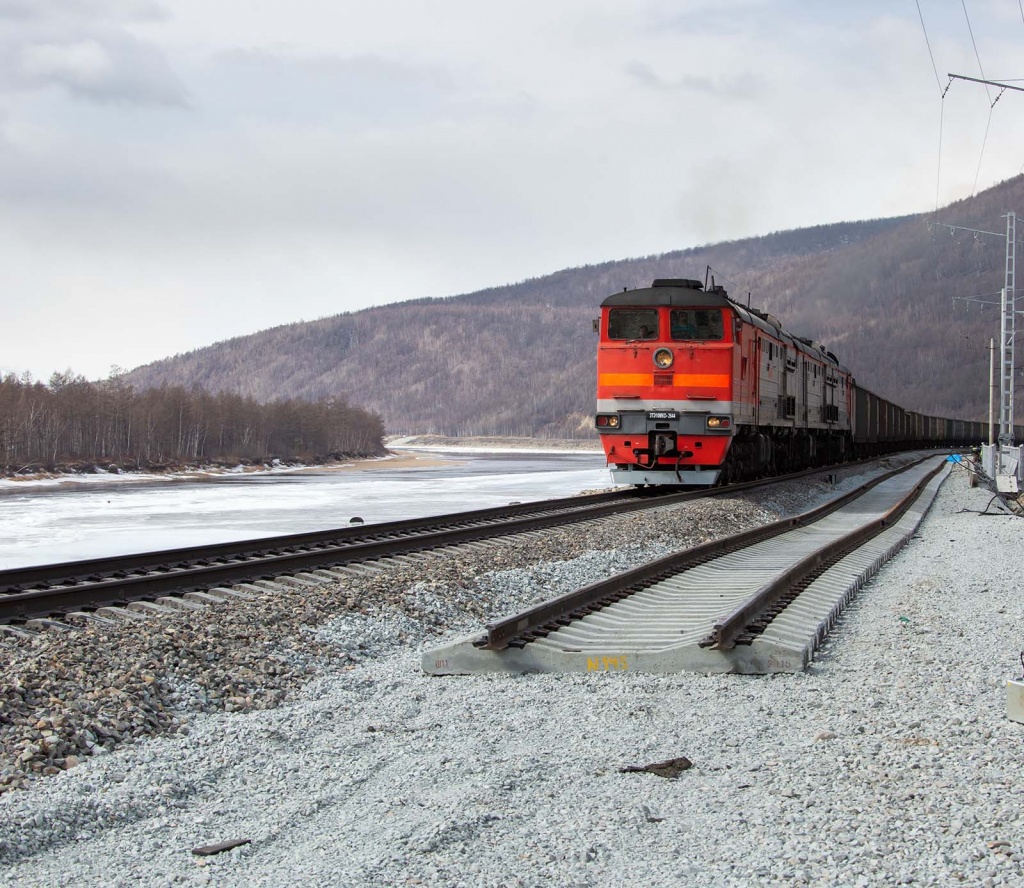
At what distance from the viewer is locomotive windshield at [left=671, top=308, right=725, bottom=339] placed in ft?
66.2

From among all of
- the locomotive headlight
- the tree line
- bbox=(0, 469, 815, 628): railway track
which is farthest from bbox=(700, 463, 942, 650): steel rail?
the tree line

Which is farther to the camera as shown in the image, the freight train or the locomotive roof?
the locomotive roof

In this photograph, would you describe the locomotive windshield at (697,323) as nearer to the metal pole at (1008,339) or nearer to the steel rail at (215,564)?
the steel rail at (215,564)

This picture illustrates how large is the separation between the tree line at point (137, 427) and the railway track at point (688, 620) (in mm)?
45213

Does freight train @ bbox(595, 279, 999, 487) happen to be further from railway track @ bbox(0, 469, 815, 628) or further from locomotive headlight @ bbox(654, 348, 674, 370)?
railway track @ bbox(0, 469, 815, 628)

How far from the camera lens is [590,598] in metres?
8.78

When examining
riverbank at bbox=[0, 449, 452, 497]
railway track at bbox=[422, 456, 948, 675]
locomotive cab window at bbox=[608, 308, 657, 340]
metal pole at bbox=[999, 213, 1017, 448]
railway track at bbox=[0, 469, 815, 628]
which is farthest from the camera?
riverbank at bbox=[0, 449, 452, 497]

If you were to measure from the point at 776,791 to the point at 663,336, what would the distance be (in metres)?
16.6

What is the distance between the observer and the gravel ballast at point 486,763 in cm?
384

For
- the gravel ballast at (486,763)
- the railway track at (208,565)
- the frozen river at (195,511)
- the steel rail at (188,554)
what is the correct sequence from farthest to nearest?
the frozen river at (195,511) → the steel rail at (188,554) → the railway track at (208,565) → the gravel ballast at (486,763)

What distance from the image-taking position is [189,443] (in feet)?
260

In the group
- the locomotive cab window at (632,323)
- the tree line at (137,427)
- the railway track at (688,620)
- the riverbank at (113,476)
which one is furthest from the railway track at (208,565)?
the tree line at (137,427)

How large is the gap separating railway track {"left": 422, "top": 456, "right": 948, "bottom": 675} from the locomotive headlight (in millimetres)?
7617

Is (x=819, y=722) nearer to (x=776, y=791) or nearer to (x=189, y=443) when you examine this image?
(x=776, y=791)
